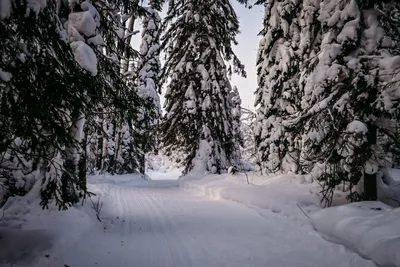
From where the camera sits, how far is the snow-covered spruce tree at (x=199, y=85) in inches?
572

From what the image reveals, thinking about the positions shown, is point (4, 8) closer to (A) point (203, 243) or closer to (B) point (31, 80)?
(B) point (31, 80)

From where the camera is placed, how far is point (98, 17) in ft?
19.4

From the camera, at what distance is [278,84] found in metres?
11.2

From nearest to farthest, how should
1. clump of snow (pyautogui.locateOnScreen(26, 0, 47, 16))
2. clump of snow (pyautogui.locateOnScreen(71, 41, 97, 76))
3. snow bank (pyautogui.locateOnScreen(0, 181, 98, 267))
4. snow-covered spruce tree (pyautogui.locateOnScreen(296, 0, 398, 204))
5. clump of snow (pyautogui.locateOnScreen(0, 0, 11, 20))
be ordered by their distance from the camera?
clump of snow (pyautogui.locateOnScreen(0, 0, 11, 20)), clump of snow (pyautogui.locateOnScreen(26, 0, 47, 16)), snow bank (pyautogui.locateOnScreen(0, 181, 98, 267)), clump of snow (pyautogui.locateOnScreen(71, 41, 97, 76)), snow-covered spruce tree (pyautogui.locateOnScreen(296, 0, 398, 204))

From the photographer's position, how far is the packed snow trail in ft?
13.8

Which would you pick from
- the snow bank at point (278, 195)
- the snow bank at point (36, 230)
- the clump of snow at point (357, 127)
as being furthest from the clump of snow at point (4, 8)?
the snow bank at point (278, 195)

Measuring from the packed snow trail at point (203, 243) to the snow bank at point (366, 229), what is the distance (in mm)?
165

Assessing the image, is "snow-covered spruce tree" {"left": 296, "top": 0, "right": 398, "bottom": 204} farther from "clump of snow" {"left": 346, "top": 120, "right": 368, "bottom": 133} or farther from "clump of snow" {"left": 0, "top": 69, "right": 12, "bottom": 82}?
"clump of snow" {"left": 0, "top": 69, "right": 12, "bottom": 82}

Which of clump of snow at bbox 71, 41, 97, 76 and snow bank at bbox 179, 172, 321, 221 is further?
snow bank at bbox 179, 172, 321, 221

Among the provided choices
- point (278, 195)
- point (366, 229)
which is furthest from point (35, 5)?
point (278, 195)

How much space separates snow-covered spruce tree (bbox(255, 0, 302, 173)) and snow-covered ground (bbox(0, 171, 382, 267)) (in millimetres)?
3143

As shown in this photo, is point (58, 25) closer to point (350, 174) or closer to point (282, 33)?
point (350, 174)

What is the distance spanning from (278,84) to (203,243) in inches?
310

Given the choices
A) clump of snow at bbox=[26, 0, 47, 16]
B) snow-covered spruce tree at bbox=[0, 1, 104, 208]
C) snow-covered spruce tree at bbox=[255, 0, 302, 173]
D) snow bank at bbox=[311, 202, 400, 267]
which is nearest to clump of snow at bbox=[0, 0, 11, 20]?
snow-covered spruce tree at bbox=[0, 1, 104, 208]
